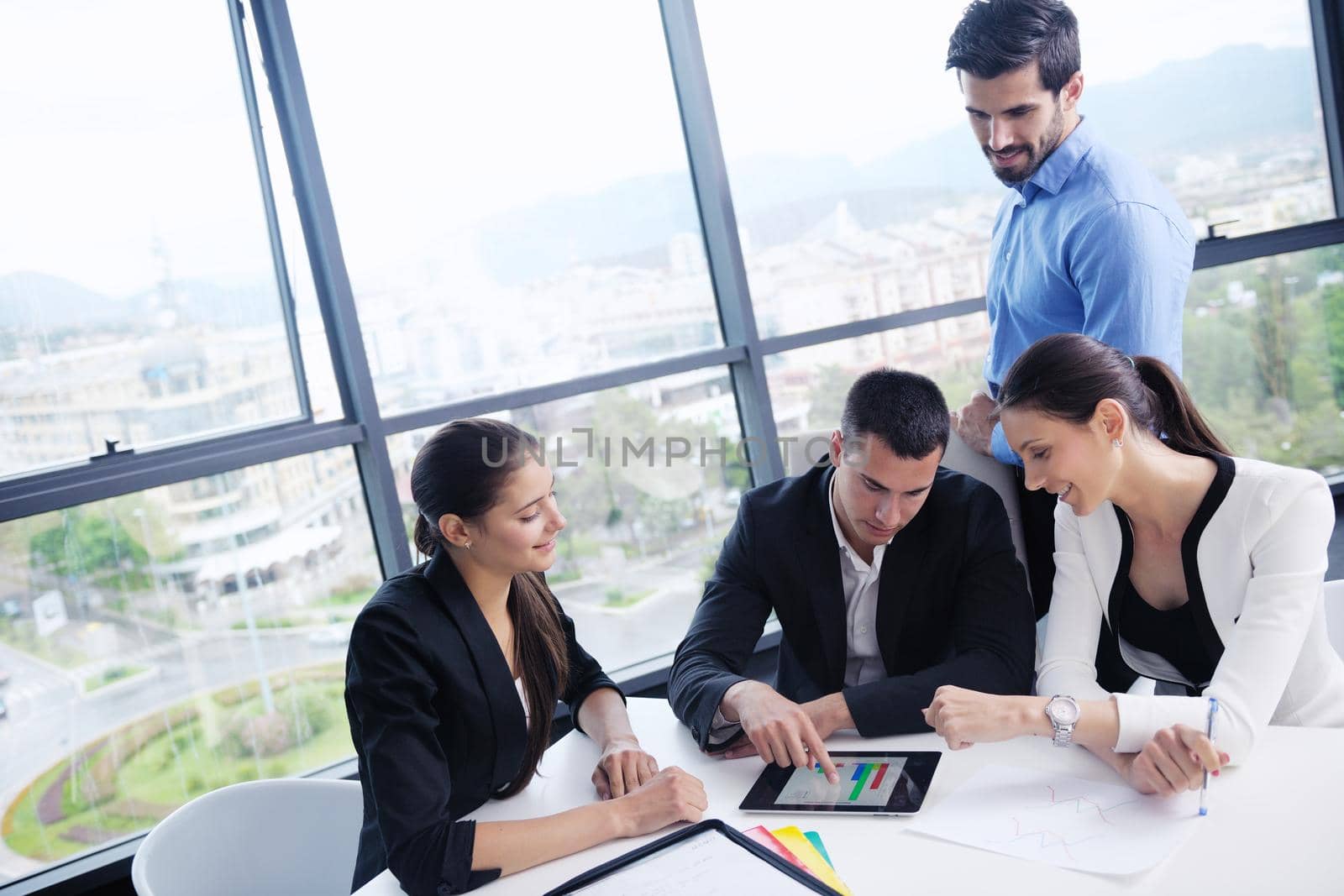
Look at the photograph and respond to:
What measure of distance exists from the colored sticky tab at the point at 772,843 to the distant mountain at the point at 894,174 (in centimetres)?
223

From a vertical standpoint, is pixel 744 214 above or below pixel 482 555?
above

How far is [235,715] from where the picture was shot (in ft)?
9.37

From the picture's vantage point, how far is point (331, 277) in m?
2.90

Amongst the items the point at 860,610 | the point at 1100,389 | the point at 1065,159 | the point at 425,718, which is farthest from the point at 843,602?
the point at 1065,159

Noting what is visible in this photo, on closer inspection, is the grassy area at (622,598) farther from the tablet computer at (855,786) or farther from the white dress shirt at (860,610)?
the tablet computer at (855,786)

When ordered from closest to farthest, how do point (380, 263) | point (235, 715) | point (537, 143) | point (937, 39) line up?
point (235, 715), point (380, 263), point (537, 143), point (937, 39)

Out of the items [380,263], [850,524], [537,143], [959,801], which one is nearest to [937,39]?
[537,143]

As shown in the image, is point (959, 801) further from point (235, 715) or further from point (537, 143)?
point (537, 143)

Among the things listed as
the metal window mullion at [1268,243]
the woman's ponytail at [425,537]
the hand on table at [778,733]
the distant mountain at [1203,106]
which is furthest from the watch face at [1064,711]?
the metal window mullion at [1268,243]

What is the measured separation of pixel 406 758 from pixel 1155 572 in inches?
49.4

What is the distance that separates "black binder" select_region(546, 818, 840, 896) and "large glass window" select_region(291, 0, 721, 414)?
1.98 metres

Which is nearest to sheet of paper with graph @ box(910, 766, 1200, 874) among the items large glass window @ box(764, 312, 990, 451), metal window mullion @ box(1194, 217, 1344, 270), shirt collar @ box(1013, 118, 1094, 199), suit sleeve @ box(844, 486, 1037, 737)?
suit sleeve @ box(844, 486, 1037, 737)

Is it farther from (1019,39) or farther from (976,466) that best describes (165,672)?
(1019,39)

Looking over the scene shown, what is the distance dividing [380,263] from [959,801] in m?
2.34
